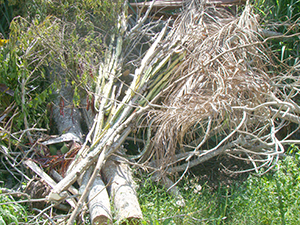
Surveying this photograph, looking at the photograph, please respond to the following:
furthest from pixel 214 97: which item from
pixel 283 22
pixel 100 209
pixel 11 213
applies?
pixel 283 22

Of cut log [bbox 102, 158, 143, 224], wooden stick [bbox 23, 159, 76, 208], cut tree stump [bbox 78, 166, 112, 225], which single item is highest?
wooden stick [bbox 23, 159, 76, 208]

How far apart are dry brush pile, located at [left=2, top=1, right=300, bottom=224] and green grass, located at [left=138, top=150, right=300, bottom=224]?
0.53 feet

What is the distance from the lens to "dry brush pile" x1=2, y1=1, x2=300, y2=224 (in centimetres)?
243

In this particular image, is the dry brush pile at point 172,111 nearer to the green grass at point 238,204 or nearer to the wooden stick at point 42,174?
the wooden stick at point 42,174

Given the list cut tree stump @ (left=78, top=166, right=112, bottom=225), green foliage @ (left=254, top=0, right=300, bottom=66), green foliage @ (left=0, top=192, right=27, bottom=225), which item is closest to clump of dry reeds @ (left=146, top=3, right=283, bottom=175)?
green foliage @ (left=254, top=0, right=300, bottom=66)

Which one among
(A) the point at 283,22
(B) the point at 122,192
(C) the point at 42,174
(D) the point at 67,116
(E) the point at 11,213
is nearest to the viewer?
(E) the point at 11,213

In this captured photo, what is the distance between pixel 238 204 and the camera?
266cm

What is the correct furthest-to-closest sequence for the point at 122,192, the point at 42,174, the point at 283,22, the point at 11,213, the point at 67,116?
1. the point at 283,22
2. the point at 67,116
3. the point at 42,174
4. the point at 122,192
5. the point at 11,213

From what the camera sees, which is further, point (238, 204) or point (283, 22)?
point (283, 22)

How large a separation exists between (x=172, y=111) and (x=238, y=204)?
3.45 feet

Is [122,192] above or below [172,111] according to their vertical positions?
below

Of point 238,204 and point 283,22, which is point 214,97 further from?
point 283,22

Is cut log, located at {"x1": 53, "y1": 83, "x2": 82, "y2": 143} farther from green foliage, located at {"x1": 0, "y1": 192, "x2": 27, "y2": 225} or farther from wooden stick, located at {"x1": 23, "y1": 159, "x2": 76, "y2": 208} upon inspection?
green foliage, located at {"x1": 0, "y1": 192, "x2": 27, "y2": 225}

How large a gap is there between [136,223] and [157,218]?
0.59 feet
